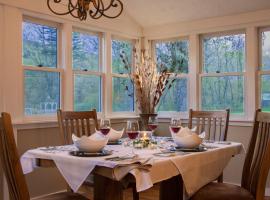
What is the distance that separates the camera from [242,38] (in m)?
4.29

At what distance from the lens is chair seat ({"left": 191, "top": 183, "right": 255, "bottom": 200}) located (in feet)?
7.46

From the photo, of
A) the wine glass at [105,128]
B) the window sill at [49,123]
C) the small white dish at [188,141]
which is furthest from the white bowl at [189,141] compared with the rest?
the window sill at [49,123]

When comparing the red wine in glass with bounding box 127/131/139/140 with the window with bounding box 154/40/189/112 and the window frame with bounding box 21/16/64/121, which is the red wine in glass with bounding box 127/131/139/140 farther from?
the window with bounding box 154/40/189/112

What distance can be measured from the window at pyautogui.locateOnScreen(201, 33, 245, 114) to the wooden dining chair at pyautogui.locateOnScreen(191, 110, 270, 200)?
6.02 feet

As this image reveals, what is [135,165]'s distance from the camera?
1.79 m

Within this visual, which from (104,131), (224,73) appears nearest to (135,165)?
(104,131)

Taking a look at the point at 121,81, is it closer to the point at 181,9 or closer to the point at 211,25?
the point at 181,9

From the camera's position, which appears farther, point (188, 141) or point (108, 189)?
point (188, 141)

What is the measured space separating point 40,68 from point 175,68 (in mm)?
1862

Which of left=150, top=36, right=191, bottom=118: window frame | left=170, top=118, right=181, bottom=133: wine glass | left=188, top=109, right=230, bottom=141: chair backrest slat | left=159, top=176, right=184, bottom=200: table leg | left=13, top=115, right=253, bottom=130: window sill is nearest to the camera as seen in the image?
left=170, top=118, right=181, bottom=133: wine glass

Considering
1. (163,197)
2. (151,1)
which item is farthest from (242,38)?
(163,197)

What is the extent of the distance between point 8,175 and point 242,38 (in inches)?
132

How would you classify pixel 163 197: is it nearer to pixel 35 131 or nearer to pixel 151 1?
pixel 35 131

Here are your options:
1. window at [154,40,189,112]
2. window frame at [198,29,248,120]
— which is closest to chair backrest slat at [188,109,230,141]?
window frame at [198,29,248,120]
